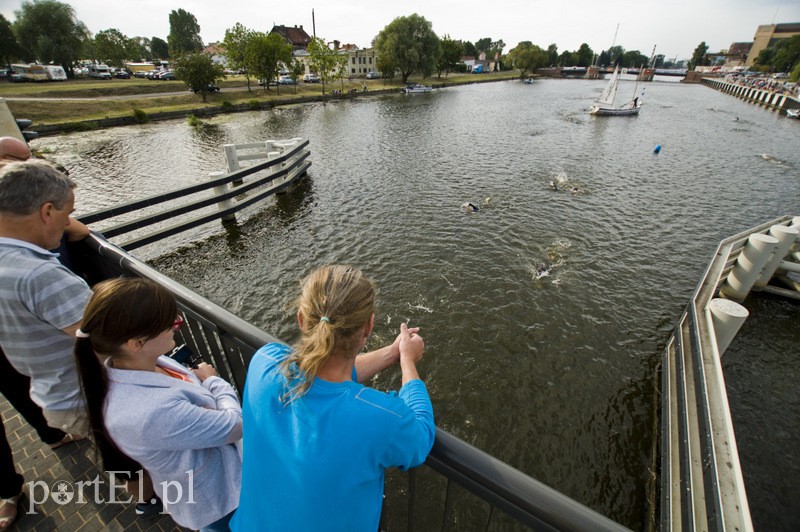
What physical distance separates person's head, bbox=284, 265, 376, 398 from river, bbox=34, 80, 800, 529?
0.77 m

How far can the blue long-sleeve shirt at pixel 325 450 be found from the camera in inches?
56.2

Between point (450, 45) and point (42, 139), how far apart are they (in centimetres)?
9417

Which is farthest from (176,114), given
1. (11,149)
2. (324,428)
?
(324,428)

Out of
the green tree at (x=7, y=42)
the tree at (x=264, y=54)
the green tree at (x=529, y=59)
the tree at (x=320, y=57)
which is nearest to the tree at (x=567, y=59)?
the green tree at (x=529, y=59)

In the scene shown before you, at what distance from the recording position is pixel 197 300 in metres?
2.63

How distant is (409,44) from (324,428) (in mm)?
81281

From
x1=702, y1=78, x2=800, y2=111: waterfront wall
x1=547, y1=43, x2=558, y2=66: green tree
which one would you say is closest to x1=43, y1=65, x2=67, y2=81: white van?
x1=702, y1=78, x2=800, y2=111: waterfront wall

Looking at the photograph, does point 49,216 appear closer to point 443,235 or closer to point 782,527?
point 782,527

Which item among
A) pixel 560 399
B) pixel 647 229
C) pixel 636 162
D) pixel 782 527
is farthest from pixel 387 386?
pixel 636 162

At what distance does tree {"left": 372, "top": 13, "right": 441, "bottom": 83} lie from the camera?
A: 68.9 meters

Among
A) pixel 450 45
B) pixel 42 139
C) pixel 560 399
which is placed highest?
pixel 450 45

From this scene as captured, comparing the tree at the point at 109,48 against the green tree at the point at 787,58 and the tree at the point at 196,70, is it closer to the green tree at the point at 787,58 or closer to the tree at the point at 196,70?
the tree at the point at 196,70

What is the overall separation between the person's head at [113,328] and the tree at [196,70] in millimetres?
51625

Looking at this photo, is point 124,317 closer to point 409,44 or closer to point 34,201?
point 34,201
